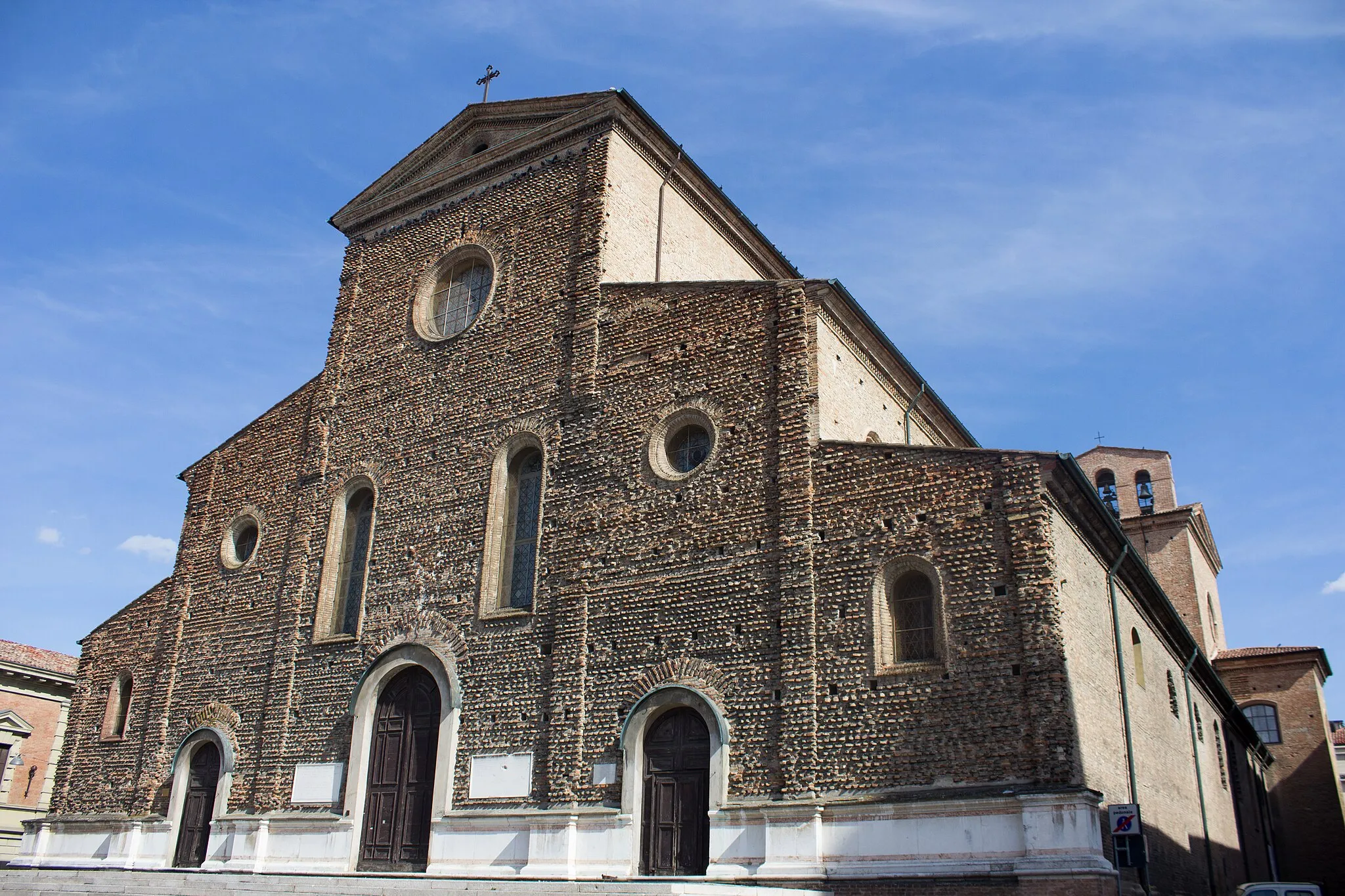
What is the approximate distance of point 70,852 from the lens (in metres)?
19.0

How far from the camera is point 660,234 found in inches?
740

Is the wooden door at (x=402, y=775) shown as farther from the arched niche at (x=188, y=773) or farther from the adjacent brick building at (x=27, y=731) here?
the adjacent brick building at (x=27, y=731)

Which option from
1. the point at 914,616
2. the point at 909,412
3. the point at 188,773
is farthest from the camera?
the point at 188,773

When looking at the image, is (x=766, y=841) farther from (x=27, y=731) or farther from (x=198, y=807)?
(x=27, y=731)

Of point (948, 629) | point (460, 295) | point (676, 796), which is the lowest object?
point (676, 796)

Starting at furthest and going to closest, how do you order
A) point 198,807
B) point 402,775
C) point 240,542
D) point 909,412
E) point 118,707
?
point 240,542 → point 118,707 → point 909,412 → point 198,807 → point 402,775

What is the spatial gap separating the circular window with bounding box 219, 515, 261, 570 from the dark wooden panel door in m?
3.34

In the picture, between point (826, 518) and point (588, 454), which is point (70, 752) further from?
point (826, 518)

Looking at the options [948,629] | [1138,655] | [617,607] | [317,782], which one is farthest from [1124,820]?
[317,782]

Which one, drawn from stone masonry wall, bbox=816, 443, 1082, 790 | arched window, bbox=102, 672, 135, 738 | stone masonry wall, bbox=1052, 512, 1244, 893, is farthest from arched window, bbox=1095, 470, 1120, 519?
arched window, bbox=102, 672, 135, 738

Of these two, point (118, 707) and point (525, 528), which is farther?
point (118, 707)

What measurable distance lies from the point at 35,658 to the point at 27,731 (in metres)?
1.94

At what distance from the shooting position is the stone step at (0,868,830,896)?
1009 centimetres

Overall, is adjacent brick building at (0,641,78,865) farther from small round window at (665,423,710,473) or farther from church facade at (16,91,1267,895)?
small round window at (665,423,710,473)
